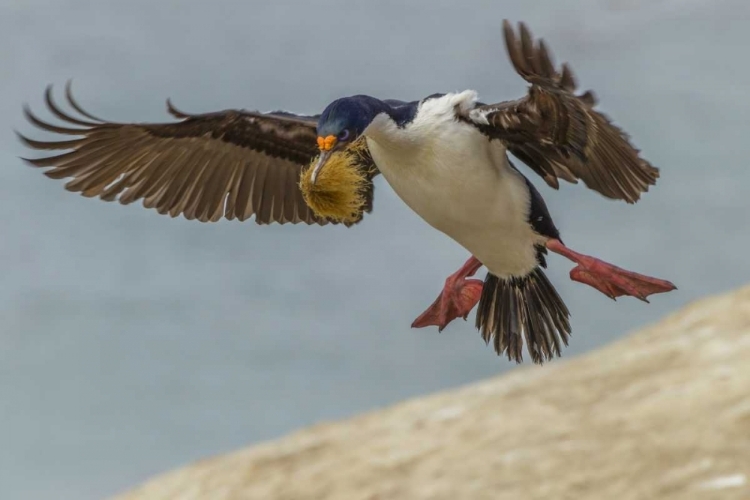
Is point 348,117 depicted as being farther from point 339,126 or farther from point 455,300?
point 455,300

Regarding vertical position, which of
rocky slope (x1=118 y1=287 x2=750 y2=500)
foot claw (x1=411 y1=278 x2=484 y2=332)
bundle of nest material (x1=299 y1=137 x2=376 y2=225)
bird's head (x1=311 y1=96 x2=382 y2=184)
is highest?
bird's head (x1=311 y1=96 x2=382 y2=184)

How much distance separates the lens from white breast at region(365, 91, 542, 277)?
820 cm

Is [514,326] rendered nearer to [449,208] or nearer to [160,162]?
[449,208]

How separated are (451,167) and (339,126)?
1082mm

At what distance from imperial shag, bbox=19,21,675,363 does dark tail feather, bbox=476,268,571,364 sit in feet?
0.04

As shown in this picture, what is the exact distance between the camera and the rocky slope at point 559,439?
6.95m

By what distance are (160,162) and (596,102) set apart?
4542 mm

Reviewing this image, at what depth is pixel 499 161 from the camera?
8.55 metres

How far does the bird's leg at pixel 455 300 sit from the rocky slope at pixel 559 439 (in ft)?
2.33

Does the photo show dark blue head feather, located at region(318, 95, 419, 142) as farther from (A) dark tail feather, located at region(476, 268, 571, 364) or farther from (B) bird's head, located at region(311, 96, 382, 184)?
(A) dark tail feather, located at region(476, 268, 571, 364)

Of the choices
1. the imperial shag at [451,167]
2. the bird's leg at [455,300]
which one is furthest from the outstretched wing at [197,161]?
the bird's leg at [455,300]

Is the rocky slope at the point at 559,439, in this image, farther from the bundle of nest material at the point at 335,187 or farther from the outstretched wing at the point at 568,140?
the bundle of nest material at the point at 335,187

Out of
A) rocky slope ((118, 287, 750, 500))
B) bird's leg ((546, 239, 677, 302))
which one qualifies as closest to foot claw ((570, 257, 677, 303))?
bird's leg ((546, 239, 677, 302))

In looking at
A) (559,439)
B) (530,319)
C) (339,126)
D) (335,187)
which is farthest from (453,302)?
(339,126)
